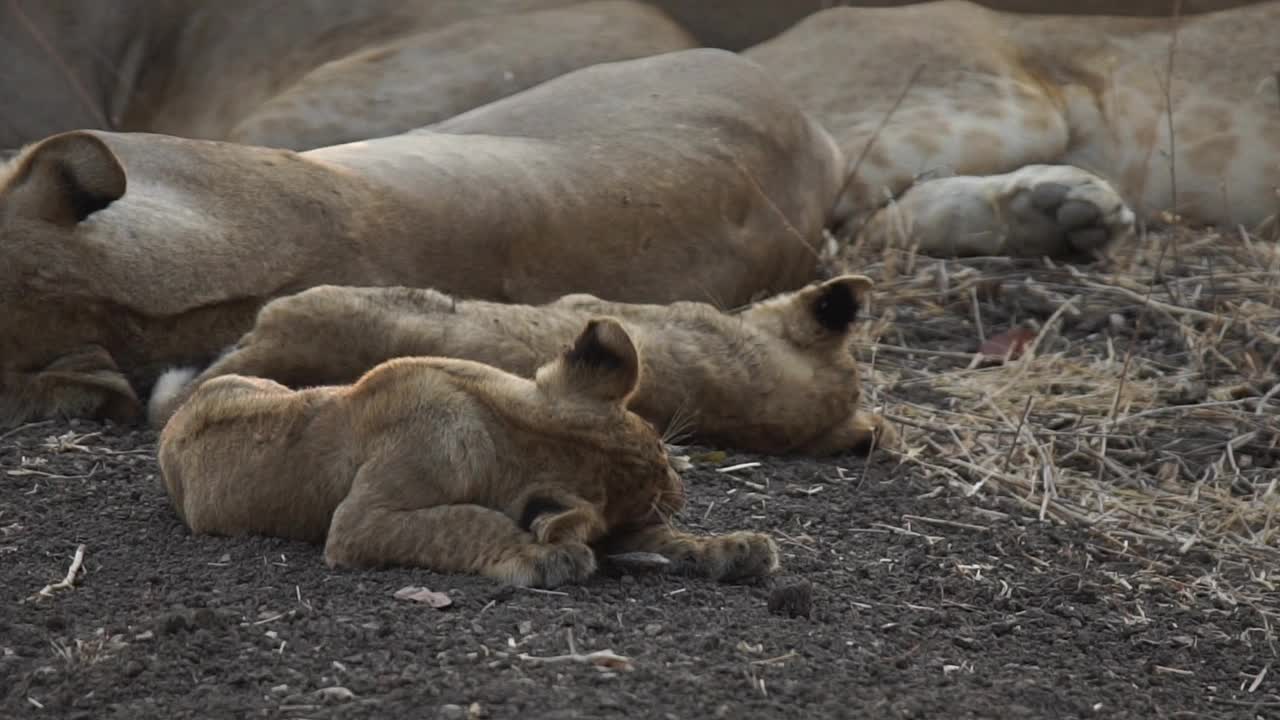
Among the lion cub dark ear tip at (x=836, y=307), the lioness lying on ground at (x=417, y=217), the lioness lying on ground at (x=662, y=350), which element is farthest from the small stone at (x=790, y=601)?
the lioness lying on ground at (x=417, y=217)

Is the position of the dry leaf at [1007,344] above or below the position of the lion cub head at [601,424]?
below

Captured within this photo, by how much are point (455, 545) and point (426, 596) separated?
124 mm

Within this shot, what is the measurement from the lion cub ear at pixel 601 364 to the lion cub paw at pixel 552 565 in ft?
0.85

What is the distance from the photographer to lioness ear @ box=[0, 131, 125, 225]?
13.5 ft

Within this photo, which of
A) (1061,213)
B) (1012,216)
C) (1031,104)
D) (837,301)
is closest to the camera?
(837,301)

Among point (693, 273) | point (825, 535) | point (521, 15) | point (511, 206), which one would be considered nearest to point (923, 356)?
point (693, 273)

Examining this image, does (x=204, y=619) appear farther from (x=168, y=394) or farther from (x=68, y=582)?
(x=168, y=394)

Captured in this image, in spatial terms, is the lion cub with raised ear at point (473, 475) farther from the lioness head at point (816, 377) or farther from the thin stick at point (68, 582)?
the lioness head at point (816, 377)

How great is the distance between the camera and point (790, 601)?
10.8 ft

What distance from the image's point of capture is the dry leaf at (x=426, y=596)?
3.08 metres

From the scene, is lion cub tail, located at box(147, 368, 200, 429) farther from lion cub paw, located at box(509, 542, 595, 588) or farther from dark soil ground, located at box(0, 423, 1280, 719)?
lion cub paw, located at box(509, 542, 595, 588)

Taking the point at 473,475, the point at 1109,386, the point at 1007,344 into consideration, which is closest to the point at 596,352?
the point at 473,475

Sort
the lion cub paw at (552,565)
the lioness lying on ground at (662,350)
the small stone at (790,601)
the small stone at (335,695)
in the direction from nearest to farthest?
the small stone at (335,695) → the lion cub paw at (552,565) → the small stone at (790,601) → the lioness lying on ground at (662,350)

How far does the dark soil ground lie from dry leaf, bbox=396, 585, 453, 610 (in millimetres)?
17
